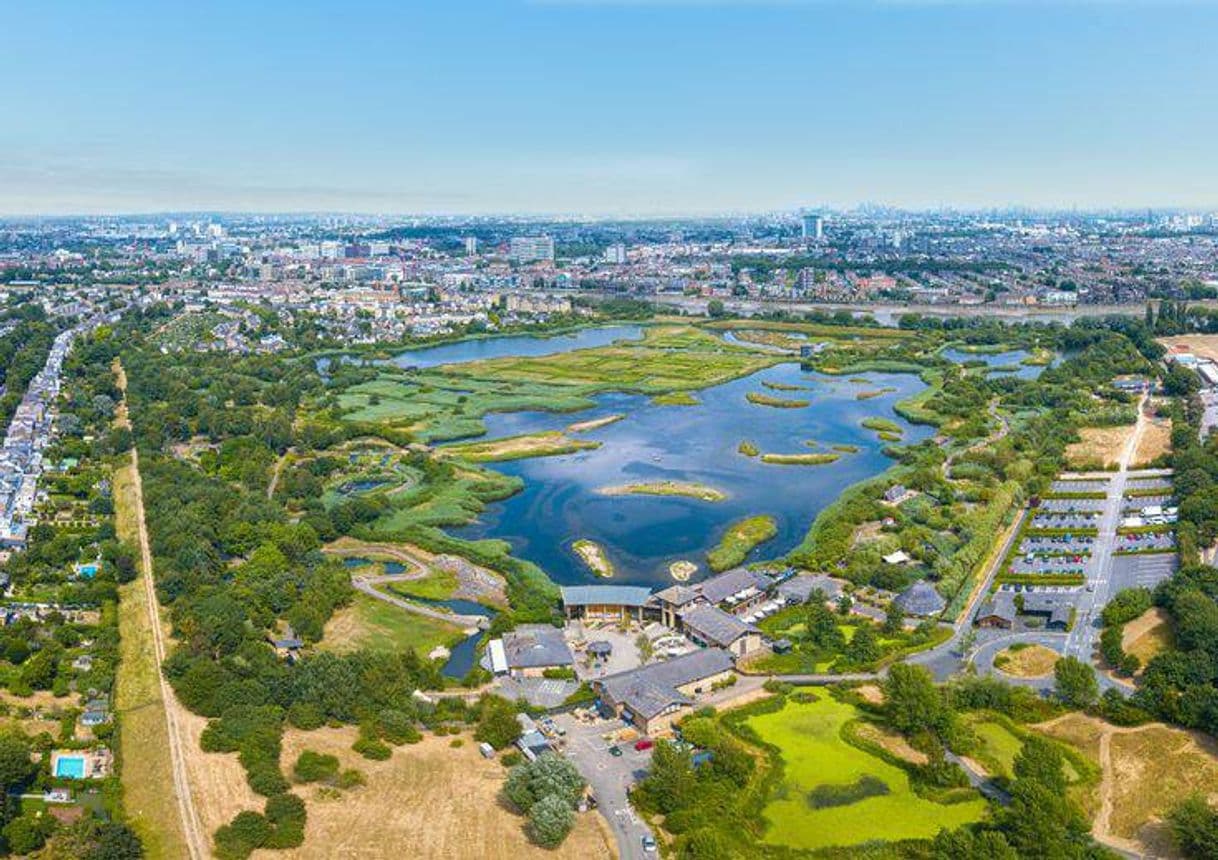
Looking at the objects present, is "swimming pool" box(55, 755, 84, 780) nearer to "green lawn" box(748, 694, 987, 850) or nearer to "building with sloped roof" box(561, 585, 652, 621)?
"building with sloped roof" box(561, 585, 652, 621)

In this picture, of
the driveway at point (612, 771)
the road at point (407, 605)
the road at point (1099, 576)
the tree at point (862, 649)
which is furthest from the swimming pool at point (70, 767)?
the road at point (1099, 576)

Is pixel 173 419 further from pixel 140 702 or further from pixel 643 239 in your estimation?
pixel 643 239

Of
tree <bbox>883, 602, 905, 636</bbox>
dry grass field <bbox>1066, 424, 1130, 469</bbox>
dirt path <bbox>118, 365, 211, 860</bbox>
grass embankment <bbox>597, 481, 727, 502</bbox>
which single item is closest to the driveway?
dirt path <bbox>118, 365, 211, 860</bbox>

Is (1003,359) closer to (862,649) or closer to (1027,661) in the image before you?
(1027,661)

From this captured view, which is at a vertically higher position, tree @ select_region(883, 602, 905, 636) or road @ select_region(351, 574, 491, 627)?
tree @ select_region(883, 602, 905, 636)

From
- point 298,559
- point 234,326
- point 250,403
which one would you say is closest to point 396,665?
point 298,559

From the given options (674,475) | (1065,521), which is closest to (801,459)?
(674,475)
